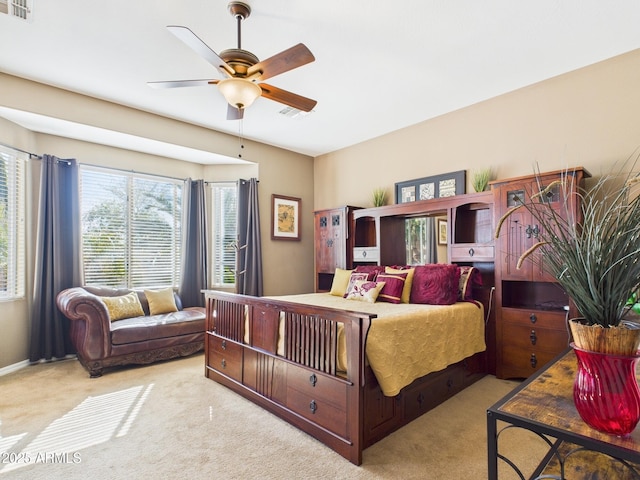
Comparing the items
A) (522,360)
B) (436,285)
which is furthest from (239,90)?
(522,360)

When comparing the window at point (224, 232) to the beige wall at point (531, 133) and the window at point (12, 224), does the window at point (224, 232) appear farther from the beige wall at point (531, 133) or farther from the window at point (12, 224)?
the window at point (12, 224)

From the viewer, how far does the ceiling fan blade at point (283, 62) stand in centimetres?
208

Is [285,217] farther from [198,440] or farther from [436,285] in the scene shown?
[198,440]

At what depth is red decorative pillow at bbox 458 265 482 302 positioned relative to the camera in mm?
3391

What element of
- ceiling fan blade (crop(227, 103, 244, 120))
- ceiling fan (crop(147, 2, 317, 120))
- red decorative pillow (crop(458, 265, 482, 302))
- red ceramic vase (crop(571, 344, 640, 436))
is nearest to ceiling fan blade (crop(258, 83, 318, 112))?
ceiling fan (crop(147, 2, 317, 120))

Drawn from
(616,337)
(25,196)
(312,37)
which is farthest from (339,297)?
(25,196)

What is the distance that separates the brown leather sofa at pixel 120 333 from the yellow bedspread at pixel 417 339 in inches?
75.9

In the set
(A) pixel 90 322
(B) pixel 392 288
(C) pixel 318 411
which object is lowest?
(C) pixel 318 411

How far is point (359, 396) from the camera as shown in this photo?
199cm

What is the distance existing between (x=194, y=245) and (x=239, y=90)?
3097 millimetres

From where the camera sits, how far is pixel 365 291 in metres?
3.54

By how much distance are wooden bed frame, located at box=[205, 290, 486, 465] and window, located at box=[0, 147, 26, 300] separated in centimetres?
243

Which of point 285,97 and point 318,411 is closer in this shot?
point 318,411

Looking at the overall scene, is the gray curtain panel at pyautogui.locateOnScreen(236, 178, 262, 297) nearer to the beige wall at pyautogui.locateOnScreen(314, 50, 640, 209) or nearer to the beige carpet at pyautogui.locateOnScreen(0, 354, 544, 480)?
the beige wall at pyautogui.locateOnScreen(314, 50, 640, 209)
